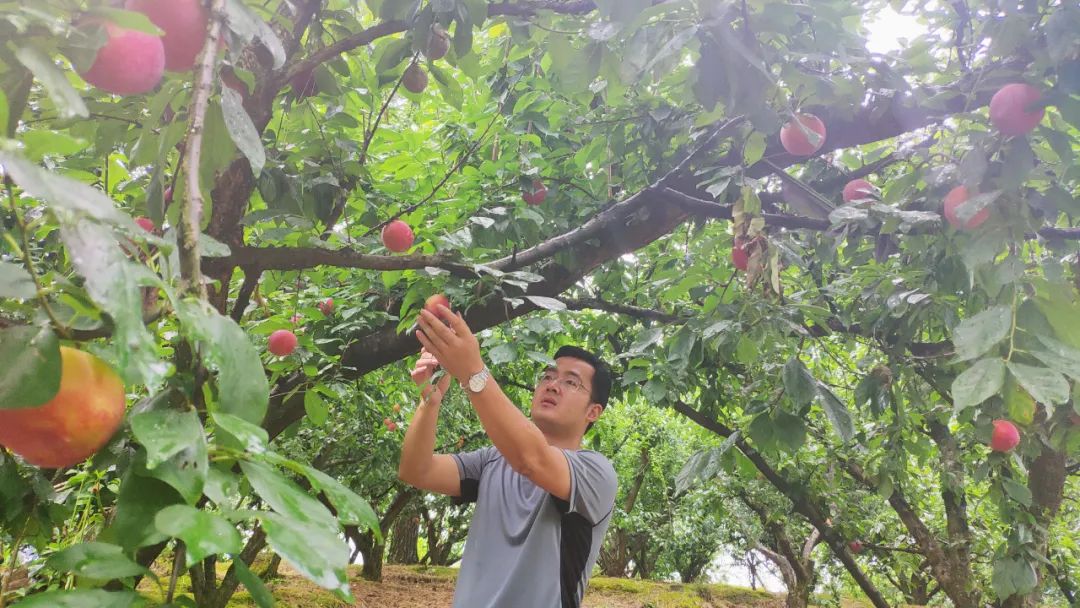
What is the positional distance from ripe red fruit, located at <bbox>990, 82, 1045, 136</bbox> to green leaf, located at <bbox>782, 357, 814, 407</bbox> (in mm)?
787

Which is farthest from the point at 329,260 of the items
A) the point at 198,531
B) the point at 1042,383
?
the point at 1042,383

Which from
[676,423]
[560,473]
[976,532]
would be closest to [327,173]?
[560,473]

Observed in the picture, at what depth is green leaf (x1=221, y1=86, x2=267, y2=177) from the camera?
29.8 inches

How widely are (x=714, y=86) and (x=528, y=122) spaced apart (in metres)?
1.65

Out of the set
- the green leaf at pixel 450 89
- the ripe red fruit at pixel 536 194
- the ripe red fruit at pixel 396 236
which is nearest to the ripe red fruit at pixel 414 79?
the green leaf at pixel 450 89

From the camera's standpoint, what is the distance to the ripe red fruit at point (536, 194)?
111 inches

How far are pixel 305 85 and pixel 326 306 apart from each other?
4.63 feet

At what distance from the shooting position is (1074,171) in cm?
155

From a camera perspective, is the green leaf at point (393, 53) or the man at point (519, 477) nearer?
the man at point (519, 477)

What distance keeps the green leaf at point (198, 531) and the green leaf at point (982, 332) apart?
1067 millimetres

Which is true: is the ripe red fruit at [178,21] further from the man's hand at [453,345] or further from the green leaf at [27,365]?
the man's hand at [453,345]

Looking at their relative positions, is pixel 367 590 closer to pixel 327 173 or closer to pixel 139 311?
pixel 327 173

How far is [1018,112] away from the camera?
134 centimetres

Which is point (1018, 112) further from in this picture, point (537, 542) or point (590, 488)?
point (537, 542)
